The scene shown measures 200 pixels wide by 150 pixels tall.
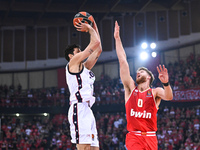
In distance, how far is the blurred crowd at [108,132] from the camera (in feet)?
58.4

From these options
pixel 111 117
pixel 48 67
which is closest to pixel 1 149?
pixel 111 117

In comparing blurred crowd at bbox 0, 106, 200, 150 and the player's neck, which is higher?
the player's neck

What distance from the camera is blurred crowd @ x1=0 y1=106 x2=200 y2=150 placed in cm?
1780

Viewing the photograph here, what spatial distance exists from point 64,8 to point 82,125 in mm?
20839

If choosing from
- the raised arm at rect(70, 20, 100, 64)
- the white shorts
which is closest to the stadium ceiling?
the raised arm at rect(70, 20, 100, 64)

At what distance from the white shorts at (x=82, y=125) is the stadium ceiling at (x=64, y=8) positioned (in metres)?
19.4

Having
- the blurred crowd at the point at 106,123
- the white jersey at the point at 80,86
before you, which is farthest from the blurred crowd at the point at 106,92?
the white jersey at the point at 80,86

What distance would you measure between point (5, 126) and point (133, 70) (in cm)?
1157

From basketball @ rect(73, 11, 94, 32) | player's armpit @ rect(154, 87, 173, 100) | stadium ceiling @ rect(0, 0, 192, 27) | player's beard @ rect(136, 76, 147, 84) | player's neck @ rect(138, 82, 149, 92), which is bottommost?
player's armpit @ rect(154, 87, 173, 100)

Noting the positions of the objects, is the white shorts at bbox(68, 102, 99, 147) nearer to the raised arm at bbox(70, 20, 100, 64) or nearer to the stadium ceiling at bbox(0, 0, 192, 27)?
the raised arm at bbox(70, 20, 100, 64)

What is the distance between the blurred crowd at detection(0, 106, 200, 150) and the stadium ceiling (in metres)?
8.86

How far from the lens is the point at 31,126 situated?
22.0 meters

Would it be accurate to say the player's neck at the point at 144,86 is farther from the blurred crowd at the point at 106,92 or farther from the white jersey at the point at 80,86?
the blurred crowd at the point at 106,92

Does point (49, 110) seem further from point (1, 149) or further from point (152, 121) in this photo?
point (152, 121)
